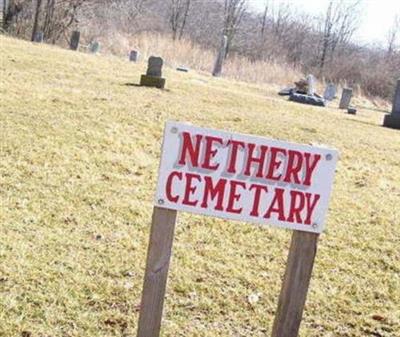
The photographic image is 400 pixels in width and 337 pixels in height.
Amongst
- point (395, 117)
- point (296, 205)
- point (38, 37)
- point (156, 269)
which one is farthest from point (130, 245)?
point (38, 37)

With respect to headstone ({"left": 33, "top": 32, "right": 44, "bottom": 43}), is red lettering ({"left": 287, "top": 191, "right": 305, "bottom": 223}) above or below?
below

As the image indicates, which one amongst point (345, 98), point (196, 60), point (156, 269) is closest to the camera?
point (156, 269)

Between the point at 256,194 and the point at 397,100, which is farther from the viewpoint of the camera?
the point at 397,100

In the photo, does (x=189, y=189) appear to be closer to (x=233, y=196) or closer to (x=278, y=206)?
(x=233, y=196)

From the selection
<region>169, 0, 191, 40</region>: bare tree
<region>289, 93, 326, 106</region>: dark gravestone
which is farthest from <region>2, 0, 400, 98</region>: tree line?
<region>289, 93, 326, 106</region>: dark gravestone

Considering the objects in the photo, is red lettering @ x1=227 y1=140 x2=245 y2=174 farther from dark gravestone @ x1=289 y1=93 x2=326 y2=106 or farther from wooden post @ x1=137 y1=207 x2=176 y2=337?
dark gravestone @ x1=289 y1=93 x2=326 y2=106

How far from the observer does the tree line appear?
1102 inches

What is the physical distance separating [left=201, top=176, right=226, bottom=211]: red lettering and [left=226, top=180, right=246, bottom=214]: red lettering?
0.10 ft

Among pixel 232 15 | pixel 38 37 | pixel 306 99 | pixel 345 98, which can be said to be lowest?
pixel 306 99

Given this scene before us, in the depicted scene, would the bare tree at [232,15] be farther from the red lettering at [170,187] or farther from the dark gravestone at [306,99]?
the red lettering at [170,187]

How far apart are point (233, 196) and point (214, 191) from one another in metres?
0.08

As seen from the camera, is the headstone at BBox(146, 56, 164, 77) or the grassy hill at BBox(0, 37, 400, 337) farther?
the headstone at BBox(146, 56, 164, 77)

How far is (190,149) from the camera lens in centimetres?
216

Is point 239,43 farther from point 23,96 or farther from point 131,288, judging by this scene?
point 131,288
